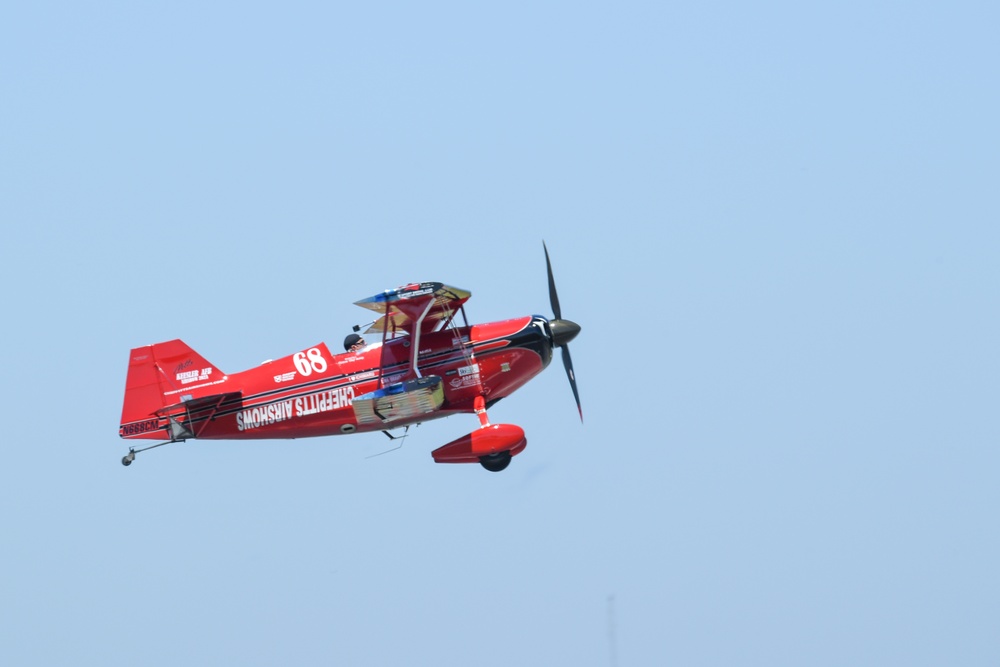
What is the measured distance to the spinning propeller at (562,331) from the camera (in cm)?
3816

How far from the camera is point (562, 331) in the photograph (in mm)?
38188

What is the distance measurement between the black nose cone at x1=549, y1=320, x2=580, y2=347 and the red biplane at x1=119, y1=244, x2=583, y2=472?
117 cm

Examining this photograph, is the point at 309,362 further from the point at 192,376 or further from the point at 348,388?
the point at 192,376

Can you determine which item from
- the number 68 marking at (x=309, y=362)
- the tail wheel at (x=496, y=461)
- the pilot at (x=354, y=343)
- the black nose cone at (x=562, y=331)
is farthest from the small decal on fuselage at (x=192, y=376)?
the black nose cone at (x=562, y=331)

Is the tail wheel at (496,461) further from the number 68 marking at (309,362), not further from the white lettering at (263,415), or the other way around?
the white lettering at (263,415)

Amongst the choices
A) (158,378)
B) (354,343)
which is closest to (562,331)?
(354,343)

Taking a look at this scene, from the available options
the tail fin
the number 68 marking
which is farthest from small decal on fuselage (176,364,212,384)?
the number 68 marking

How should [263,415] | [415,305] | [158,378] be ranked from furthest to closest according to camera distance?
[158,378] → [263,415] → [415,305]

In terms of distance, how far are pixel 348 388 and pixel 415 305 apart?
91.6 inches

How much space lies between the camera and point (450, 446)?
120 feet

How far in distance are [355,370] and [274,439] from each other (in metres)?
2.33

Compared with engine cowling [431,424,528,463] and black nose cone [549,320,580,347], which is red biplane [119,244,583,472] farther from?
→ black nose cone [549,320,580,347]

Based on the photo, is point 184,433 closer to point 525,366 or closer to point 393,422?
point 393,422

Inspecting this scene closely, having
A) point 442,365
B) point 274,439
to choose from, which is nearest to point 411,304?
point 442,365
